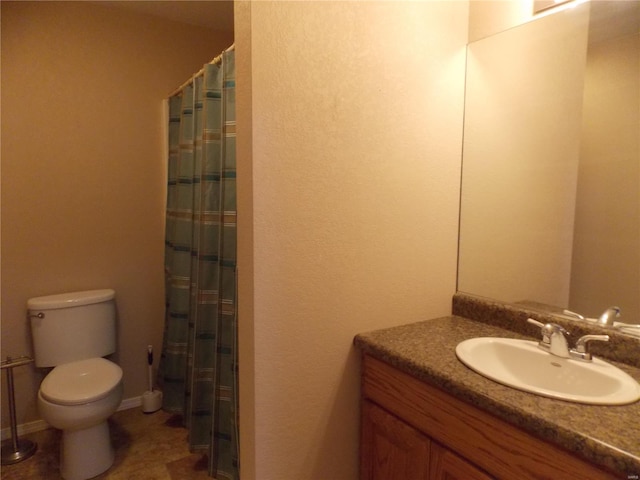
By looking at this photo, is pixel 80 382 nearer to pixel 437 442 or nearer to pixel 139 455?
pixel 139 455

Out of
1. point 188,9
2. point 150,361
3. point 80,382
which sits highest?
point 188,9

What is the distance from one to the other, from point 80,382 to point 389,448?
1544mm

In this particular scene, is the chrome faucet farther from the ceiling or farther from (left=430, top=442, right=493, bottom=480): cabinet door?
the ceiling

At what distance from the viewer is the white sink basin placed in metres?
0.89

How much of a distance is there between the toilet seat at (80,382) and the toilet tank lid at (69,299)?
1.04 feet

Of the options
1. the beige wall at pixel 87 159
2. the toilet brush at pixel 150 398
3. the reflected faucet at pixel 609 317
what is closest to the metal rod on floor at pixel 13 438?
the beige wall at pixel 87 159

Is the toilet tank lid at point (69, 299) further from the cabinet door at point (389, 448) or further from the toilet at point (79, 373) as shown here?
the cabinet door at point (389, 448)

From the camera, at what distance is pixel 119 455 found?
195 centimetres

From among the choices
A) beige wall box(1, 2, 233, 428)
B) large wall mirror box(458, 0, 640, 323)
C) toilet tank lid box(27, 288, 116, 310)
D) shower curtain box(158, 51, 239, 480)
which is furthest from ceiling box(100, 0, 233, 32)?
toilet tank lid box(27, 288, 116, 310)

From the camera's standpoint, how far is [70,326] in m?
2.04

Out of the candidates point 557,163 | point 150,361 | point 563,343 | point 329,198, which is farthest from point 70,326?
point 557,163

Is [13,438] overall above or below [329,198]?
below

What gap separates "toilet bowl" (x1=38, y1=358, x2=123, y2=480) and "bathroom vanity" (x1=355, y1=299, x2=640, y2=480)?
127 cm

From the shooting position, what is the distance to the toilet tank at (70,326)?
1999 millimetres
